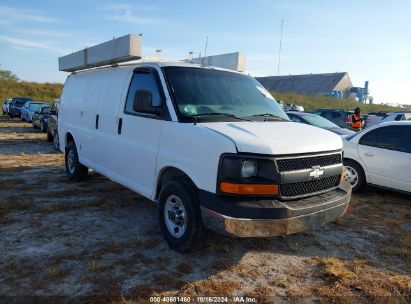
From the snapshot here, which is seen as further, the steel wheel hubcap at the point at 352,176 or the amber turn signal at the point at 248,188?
the steel wheel hubcap at the point at 352,176

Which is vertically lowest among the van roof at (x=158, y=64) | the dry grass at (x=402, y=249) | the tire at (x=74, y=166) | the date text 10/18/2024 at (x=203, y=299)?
the date text 10/18/2024 at (x=203, y=299)

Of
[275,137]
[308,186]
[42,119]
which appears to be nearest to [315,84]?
[42,119]

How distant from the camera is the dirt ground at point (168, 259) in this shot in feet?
11.7

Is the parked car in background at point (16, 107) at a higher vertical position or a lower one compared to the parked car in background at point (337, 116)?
lower

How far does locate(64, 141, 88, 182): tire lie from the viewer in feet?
24.7

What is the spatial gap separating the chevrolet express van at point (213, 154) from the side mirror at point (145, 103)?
0.01m

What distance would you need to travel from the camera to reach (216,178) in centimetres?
371

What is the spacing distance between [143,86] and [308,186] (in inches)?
99.3

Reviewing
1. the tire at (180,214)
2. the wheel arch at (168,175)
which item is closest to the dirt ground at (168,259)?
the tire at (180,214)

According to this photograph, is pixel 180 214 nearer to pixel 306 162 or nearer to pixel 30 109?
pixel 306 162

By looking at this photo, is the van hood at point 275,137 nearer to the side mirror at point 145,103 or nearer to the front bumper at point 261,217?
the front bumper at point 261,217

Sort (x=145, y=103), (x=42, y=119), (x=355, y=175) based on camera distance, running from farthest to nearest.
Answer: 1. (x=42, y=119)
2. (x=355, y=175)
3. (x=145, y=103)

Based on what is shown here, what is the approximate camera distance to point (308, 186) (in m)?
4.06

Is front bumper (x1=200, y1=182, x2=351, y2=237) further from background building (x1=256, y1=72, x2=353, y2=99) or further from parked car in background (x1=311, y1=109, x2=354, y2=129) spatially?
background building (x1=256, y1=72, x2=353, y2=99)
